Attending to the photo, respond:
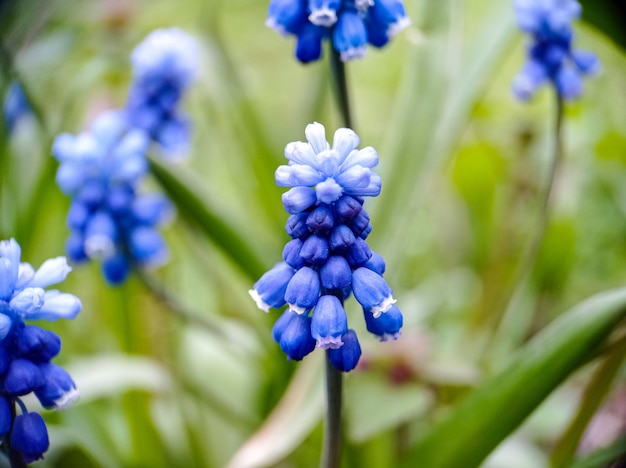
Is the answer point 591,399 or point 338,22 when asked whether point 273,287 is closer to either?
point 338,22

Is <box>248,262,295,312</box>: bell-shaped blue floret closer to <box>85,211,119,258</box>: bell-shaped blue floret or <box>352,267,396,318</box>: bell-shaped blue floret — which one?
<box>352,267,396,318</box>: bell-shaped blue floret

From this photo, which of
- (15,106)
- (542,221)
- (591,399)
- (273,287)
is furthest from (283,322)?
(15,106)

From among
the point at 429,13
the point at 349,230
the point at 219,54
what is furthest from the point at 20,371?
the point at 219,54

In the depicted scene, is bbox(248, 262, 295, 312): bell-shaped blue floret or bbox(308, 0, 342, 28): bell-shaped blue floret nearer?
bbox(248, 262, 295, 312): bell-shaped blue floret

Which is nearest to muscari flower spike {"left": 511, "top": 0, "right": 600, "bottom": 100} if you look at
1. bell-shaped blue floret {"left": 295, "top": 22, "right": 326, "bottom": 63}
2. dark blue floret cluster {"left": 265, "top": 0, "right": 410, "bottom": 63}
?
dark blue floret cluster {"left": 265, "top": 0, "right": 410, "bottom": 63}

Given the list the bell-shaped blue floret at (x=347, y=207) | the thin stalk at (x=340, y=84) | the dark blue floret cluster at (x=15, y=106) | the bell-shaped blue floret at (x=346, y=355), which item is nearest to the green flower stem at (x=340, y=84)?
the thin stalk at (x=340, y=84)

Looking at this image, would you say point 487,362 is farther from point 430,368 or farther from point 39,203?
point 39,203

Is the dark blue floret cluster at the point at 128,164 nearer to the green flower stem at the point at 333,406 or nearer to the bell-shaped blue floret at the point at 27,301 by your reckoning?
the bell-shaped blue floret at the point at 27,301
